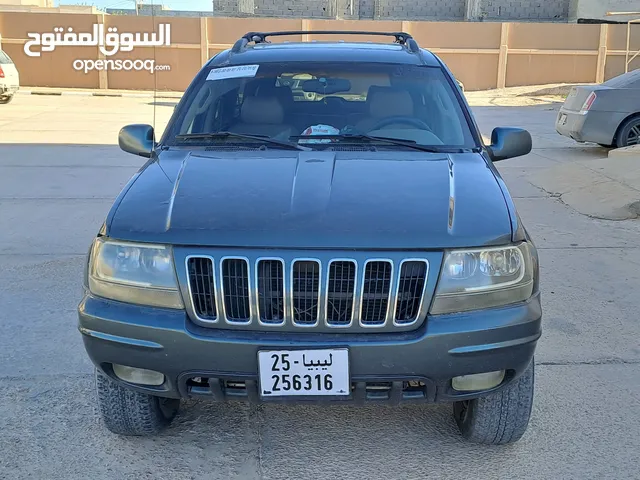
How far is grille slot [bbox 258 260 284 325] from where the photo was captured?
2.48 meters

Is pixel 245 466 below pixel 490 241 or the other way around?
below

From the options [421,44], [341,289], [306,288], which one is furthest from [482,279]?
[421,44]

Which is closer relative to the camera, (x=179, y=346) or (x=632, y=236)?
(x=179, y=346)

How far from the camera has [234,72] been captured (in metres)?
4.00

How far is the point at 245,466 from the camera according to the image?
2863 mm

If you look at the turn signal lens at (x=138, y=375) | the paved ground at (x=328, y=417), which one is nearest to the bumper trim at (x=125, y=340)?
the turn signal lens at (x=138, y=375)

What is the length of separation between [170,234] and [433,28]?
84.6 feet

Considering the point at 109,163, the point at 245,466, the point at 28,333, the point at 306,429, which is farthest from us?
the point at 109,163

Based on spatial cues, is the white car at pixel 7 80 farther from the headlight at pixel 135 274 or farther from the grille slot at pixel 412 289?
the grille slot at pixel 412 289

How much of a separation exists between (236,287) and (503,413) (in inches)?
49.2

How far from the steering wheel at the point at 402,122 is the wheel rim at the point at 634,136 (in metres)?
8.49

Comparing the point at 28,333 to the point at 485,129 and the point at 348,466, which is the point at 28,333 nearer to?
the point at 348,466

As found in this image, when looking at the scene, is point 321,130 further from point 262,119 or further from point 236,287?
point 236,287

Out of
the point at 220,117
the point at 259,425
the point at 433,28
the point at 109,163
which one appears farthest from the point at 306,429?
the point at 433,28
